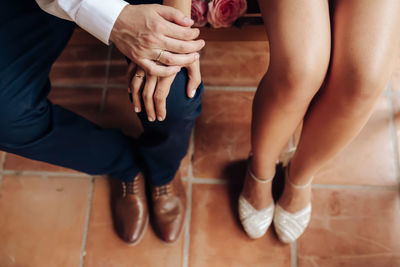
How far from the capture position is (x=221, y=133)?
1.21m

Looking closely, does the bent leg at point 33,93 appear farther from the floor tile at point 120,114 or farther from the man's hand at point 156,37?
the floor tile at point 120,114

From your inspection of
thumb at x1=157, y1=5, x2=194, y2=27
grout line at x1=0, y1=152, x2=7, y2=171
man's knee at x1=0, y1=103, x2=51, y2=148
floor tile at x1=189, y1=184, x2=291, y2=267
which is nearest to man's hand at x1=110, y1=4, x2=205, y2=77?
thumb at x1=157, y1=5, x2=194, y2=27

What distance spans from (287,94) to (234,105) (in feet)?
1.91

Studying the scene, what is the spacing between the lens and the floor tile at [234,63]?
50.3 inches

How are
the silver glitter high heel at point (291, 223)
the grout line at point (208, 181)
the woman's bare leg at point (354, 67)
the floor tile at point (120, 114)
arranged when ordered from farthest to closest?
the floor tile at point (120, 114)
the grout line at point (208, 181)
the silver glitter high heel at point (291, 223)
the woman's bare leg at point (354, 67)

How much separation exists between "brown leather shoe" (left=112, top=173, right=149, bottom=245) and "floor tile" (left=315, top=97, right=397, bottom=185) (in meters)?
0.61

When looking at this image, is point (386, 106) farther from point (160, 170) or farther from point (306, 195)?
point (160, 170)

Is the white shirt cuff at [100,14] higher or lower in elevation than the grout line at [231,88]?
higher

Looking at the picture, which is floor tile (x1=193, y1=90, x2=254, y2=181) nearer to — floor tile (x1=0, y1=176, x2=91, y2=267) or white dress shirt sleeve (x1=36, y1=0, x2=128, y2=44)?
floor tile (x1=0, y1=176, x2=91, y2=267)

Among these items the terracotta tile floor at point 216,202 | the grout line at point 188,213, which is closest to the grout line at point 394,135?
the terracotta tile floor at point 216,202

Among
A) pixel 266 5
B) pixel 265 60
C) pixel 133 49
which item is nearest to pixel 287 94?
pixel 266 5

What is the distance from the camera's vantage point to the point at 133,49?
25.7 inches

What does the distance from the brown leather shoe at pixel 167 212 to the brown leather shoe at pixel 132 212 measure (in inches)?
1.6

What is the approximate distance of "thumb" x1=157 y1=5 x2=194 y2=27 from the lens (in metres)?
0.64
